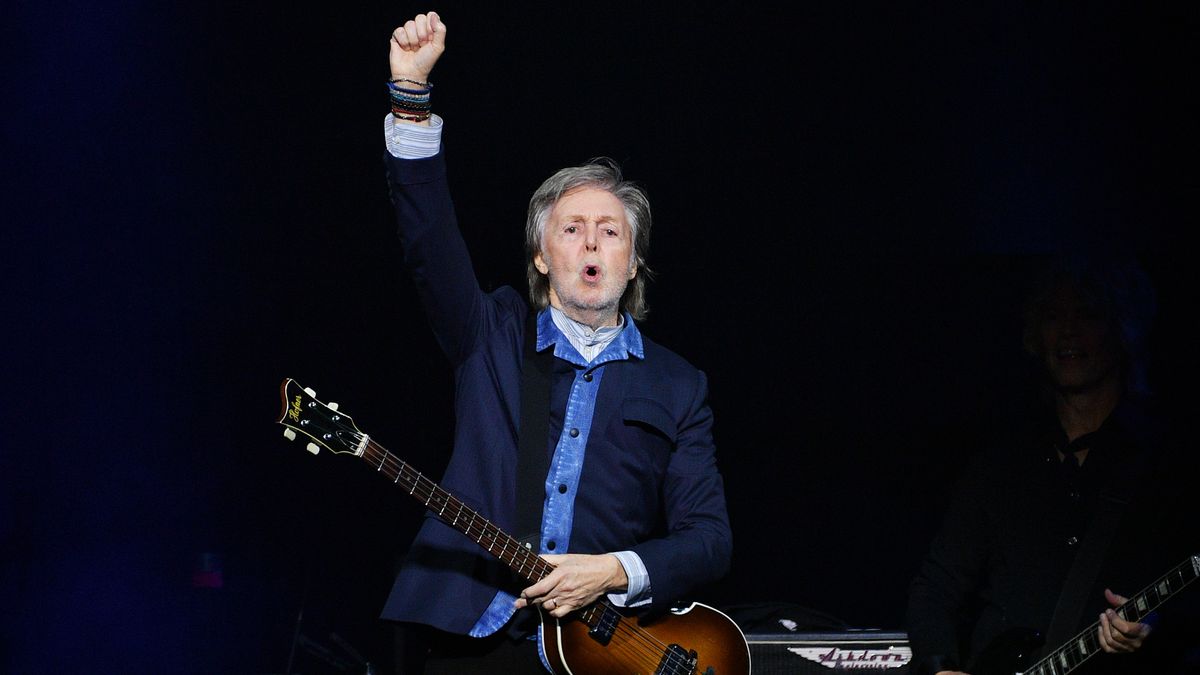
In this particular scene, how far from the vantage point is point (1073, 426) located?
137 inches

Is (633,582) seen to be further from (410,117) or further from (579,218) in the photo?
(410,117)

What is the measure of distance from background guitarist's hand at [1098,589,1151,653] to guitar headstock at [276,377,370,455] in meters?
1.96

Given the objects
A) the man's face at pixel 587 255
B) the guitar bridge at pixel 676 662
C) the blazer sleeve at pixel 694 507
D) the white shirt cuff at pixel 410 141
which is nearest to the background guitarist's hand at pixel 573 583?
the blazer sleeve at pixel 694 507

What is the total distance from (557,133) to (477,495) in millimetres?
2413

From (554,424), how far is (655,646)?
1.91 feet

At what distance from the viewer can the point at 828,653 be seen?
3.71 m

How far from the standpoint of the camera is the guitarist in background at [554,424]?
2543 mm

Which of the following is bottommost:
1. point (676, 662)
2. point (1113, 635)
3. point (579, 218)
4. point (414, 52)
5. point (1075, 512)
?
point (676, 662)

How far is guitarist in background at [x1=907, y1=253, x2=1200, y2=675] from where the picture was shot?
3184mm

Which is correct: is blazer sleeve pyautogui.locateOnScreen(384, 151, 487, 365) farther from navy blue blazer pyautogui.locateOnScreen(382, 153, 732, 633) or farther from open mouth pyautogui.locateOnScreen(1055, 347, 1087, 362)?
open mouth pyautogui.locateOnScreen(1055, 347, 1087, 362)

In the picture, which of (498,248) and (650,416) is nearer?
(650,416)

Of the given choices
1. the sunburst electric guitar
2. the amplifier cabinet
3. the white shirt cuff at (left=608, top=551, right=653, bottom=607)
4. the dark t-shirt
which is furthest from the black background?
the white shirt cuff at (left=608, top=551, right=653, bottom=607)

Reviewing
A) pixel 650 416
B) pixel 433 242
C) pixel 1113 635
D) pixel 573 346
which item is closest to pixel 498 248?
pixel 573 346

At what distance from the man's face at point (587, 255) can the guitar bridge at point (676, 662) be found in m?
0.83
